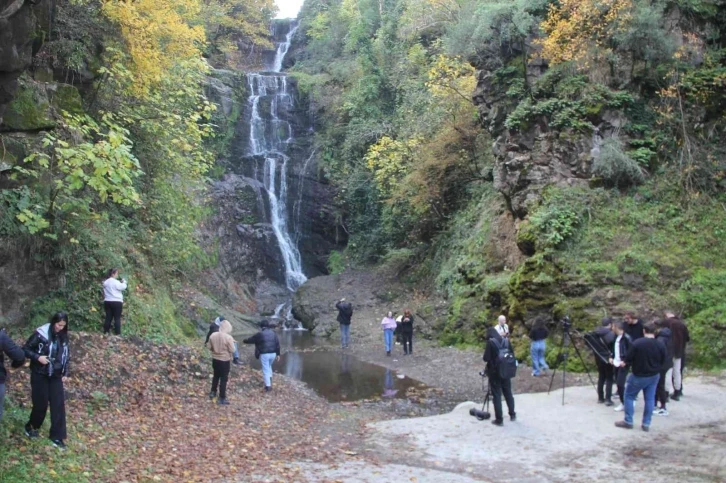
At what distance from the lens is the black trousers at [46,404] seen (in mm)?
7395

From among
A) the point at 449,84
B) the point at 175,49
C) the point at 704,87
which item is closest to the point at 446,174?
the point at 449,84

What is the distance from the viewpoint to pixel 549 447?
8523mm

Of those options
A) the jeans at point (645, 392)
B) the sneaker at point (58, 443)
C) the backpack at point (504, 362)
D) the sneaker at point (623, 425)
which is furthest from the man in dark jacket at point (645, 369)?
the sneaker at point (58, 443)

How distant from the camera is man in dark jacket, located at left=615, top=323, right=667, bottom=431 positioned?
28.9ft

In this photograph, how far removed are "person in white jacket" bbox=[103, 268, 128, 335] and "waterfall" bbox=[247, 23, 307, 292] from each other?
20229 millimetres

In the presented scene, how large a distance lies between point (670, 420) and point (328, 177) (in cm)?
2697

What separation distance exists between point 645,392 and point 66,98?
1341 centimetres

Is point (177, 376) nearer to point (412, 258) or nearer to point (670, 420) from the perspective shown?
point (670, 420)

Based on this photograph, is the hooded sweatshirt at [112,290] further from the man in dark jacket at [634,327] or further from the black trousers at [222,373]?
the man in dark jacket at [634,327]

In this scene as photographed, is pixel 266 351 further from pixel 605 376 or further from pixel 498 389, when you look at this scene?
pixel 605 376

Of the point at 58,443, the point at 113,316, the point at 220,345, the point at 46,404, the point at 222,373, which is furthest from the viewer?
the point at 113,316

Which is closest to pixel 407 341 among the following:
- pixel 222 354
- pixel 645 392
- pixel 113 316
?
pixel 222 354

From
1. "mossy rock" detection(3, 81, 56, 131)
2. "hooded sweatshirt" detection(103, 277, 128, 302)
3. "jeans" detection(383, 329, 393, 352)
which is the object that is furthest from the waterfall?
"mossy rock" detection(3, 81, 56, 131)

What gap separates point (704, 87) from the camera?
1653cm
